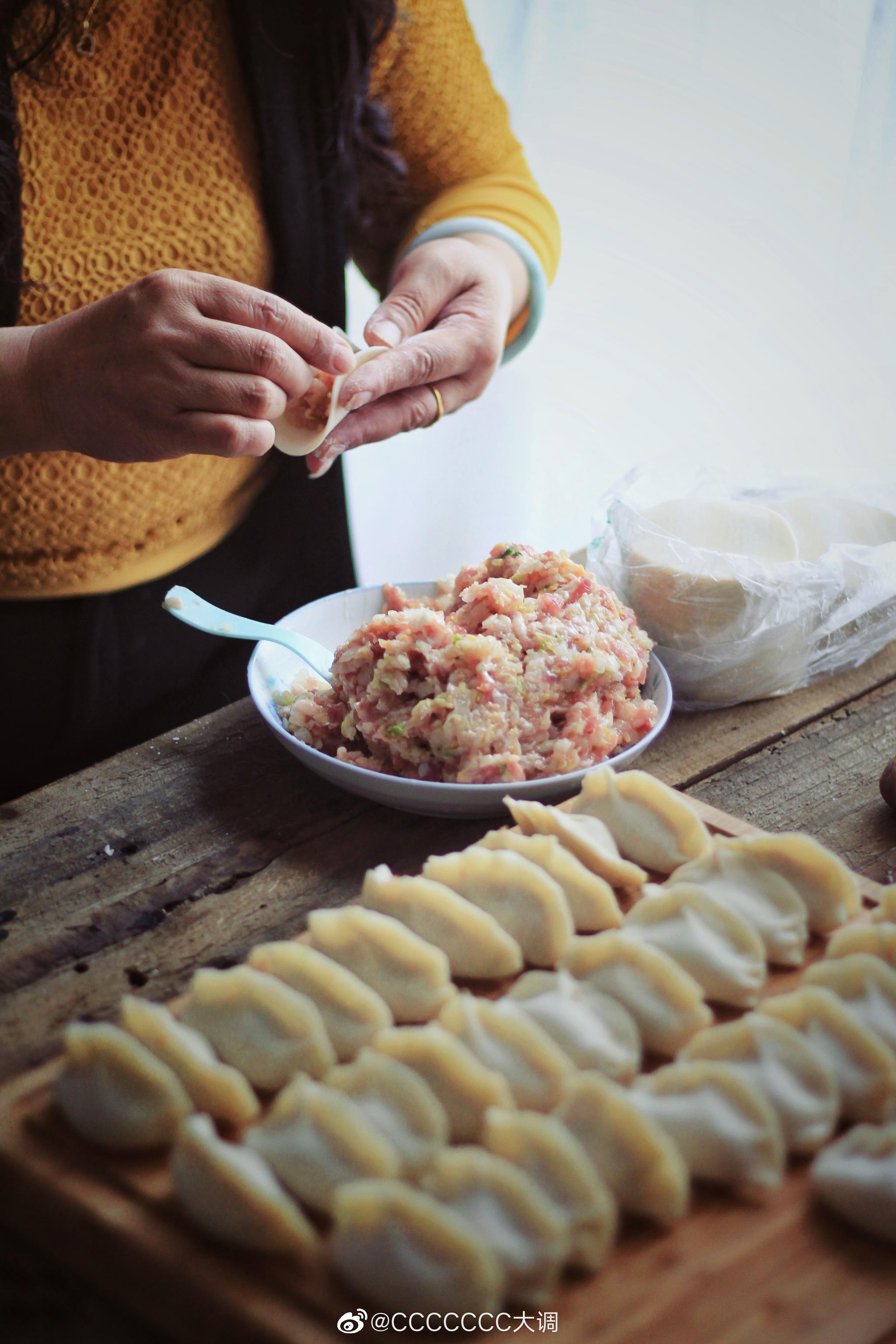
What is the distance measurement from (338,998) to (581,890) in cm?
24

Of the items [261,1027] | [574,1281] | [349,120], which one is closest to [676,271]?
[349,120]

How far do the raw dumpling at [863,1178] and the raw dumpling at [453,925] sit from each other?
0.89ft

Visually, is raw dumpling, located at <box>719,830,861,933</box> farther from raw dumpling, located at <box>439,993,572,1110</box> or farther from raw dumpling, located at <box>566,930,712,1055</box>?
raw dumpling, located at <box>439,993,572,1110</box>

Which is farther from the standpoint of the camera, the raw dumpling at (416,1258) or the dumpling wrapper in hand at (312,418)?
the dumpling wrapper in hand at (312,418)

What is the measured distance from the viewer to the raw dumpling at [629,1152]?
657mm

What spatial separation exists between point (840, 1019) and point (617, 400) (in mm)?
2784

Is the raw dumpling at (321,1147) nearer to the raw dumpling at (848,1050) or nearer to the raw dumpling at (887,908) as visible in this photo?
the raw dumpling at (848,1050)

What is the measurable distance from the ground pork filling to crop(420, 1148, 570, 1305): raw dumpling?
48cm

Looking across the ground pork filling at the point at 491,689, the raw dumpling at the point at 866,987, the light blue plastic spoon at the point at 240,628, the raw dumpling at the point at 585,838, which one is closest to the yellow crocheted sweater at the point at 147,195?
the light blue plastic spoon at the point at 240,628

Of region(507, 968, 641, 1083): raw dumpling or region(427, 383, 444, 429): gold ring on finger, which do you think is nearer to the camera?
region(507, 968, 641, 1083): raw dumpling

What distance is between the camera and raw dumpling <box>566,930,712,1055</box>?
0.78 m

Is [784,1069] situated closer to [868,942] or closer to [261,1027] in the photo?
[868,942]

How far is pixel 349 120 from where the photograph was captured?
1.61 m

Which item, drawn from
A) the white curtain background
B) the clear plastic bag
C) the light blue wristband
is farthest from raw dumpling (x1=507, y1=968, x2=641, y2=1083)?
the white curtain background
